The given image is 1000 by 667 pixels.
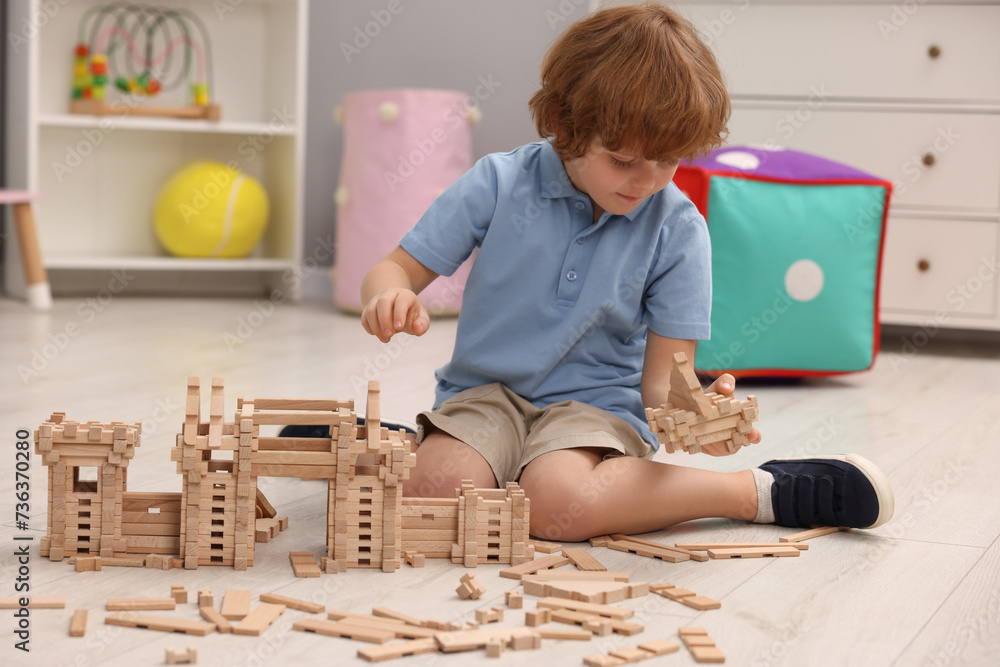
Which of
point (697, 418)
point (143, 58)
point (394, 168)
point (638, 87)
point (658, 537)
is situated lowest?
point (658, 537)

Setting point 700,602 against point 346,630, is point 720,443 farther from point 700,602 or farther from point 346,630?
point 346,630

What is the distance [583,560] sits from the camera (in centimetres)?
84

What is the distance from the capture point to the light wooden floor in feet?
2.23

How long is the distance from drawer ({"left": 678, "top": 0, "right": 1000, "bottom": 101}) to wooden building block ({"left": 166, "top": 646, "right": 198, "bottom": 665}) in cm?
172

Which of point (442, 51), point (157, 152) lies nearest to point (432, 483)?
point (442, 51)

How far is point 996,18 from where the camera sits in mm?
1992

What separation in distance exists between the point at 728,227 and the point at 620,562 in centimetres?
90

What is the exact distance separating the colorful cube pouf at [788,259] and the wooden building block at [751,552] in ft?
2.59

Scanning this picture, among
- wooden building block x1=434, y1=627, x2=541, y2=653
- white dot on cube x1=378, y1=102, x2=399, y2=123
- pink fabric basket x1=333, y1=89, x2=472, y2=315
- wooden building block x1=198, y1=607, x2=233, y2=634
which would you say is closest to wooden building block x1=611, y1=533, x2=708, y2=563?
wooden building block x1=434, y1=627, x2=541, y2=653

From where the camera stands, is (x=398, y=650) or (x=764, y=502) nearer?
(x=398, y=650)

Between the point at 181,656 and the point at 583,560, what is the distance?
1.09 feet

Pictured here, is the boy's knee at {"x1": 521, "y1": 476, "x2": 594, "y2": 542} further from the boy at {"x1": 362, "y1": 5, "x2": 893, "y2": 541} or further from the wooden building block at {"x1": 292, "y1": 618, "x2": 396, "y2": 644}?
the wooden building block at {"x1": 292, "y1": 618, "x2": 396, "y2": 644}

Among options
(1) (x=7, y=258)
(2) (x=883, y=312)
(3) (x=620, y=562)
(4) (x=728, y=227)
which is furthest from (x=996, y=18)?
(1) (x=7, y=258)

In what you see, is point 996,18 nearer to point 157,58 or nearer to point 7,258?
point 157,58
